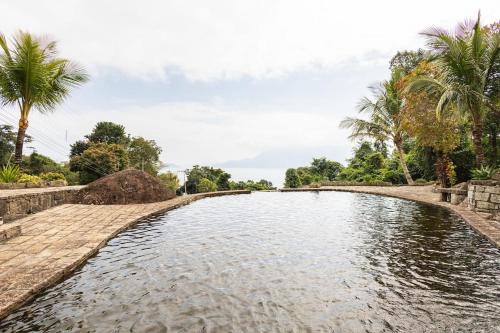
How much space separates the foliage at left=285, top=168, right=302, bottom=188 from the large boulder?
50.2 feet

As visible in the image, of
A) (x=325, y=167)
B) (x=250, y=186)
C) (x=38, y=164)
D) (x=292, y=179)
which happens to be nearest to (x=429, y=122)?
(x=292, y=179)

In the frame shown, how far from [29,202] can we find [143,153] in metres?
27.1

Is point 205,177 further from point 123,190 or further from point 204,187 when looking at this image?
point 123,190

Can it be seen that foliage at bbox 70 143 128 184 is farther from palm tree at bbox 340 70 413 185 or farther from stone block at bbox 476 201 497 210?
stone block at bbox 476 201 497 210

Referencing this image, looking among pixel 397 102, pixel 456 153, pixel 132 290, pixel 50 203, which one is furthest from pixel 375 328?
pixel 397 102

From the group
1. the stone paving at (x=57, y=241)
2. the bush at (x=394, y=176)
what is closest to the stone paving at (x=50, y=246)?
the stone paving at (x=57, y=241)

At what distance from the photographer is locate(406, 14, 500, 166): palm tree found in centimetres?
1097

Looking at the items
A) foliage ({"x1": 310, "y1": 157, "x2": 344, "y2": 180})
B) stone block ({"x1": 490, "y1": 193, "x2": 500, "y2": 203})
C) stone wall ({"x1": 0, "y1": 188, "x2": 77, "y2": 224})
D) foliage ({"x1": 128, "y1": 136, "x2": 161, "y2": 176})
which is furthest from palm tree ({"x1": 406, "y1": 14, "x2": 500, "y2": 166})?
foliage ({"x1": 128, "y1": 136, "x2": 161, "y2": 176})

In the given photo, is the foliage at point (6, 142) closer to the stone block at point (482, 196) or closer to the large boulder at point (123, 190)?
the large boulder at point (123, 190)

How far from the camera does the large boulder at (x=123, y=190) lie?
39.6 ft

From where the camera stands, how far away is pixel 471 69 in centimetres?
1143

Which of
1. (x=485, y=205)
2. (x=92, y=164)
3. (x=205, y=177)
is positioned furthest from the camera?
(x=205, y=177)

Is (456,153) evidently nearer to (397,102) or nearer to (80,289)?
(397,102)

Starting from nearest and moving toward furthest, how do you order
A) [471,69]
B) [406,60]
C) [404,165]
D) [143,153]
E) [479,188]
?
1. [479,188]
2. [471,69]
3. [404,165]
4. [406,60]
5. [143,153]
